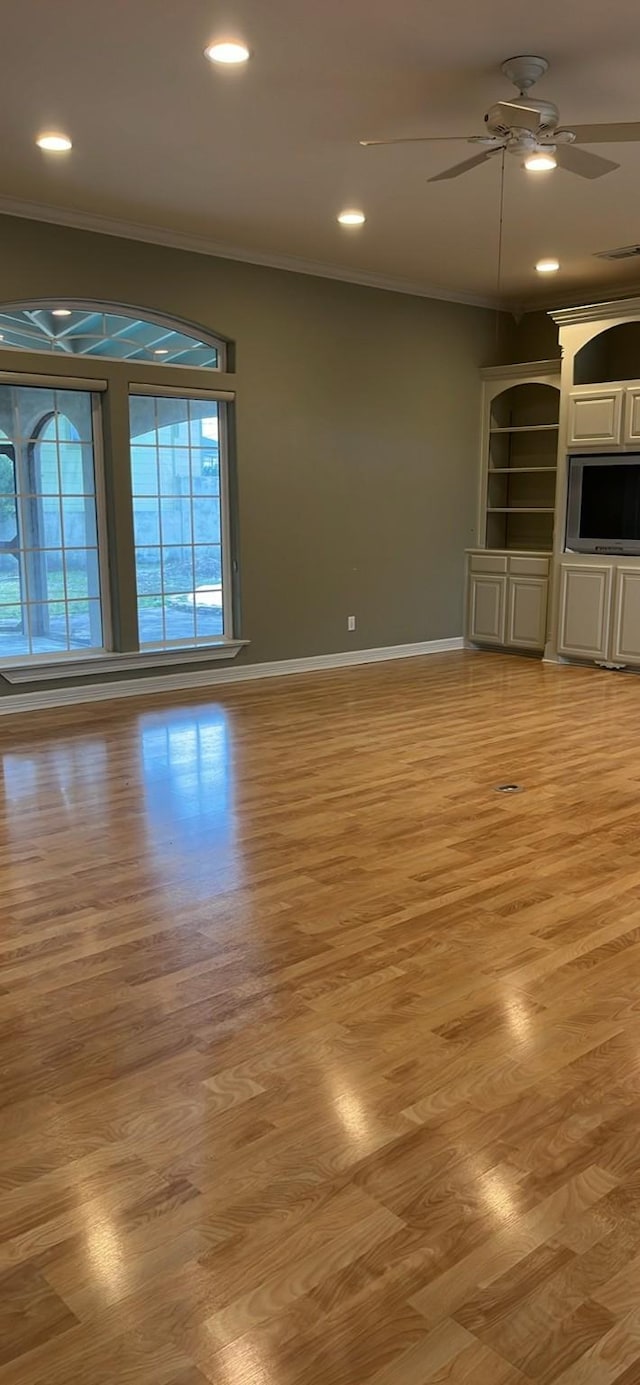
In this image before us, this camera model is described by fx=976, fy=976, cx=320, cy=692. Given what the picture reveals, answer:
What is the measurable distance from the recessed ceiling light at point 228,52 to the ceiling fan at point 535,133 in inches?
21.5

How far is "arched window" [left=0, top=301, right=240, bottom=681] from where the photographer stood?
5.86 meters

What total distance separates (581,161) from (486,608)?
16.0 ft

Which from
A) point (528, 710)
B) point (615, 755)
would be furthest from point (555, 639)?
point (615, 755)

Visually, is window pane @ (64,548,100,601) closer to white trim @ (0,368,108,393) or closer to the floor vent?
white trim @ (0,368,108,393)

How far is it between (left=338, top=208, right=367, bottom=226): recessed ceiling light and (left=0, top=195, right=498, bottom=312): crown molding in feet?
3.05

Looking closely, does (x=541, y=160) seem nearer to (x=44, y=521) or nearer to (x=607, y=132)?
(x=607, y=132)

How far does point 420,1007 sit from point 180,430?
501 cm

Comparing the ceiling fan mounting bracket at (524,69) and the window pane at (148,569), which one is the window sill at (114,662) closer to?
the window pane at (148,569)

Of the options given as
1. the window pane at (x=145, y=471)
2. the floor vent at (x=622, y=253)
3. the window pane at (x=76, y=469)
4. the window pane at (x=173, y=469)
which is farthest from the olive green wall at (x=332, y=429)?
the floor vent at (x=622, y=253)

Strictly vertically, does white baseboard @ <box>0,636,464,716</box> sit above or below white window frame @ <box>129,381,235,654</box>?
below

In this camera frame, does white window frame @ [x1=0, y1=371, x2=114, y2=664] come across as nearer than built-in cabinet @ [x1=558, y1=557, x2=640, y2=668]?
Yes

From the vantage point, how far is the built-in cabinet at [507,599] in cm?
797

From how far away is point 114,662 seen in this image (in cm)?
636

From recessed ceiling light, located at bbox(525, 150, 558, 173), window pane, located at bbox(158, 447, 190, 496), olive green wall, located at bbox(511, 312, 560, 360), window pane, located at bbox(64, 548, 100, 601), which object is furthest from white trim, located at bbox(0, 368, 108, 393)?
olive green wall, located at bbox(511, 312, 560, 360)
